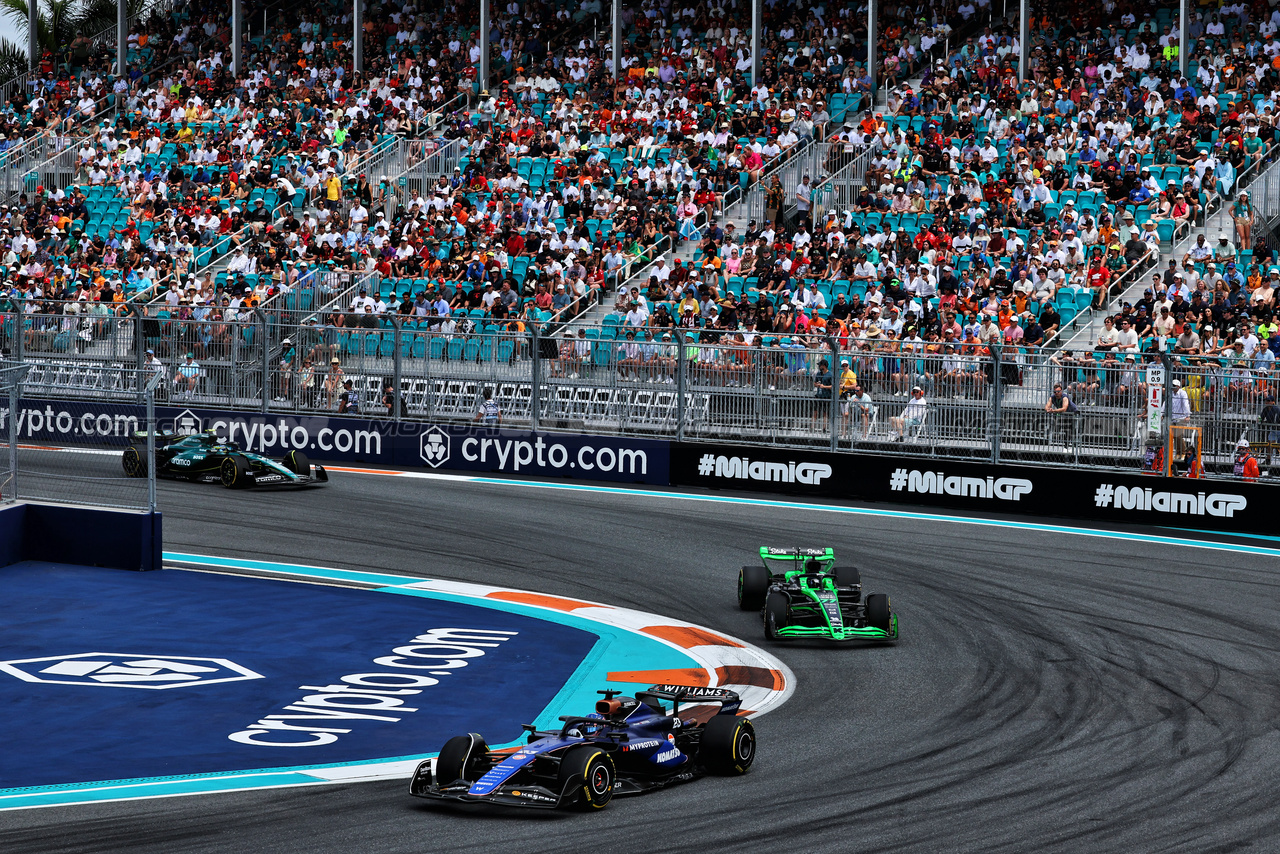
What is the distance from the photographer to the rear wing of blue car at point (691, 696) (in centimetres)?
1048

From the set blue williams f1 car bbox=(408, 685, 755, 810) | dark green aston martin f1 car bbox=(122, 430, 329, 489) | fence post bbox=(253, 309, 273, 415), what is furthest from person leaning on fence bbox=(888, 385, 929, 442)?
blue williams f1 car bbox=(408, 685, 755, 810)

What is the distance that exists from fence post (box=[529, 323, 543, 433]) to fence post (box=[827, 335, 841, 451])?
4435mm

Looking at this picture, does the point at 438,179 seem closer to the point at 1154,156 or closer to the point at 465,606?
the point at 1154,156

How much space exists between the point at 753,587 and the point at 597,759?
20.0 ft

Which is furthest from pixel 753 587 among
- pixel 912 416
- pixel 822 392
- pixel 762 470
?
pixel 762 470

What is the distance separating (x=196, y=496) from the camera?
21734 mm

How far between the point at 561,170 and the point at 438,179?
Answer: 2967mm

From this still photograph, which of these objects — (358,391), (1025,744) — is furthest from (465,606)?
(358,391)

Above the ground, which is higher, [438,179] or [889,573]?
[438,179]

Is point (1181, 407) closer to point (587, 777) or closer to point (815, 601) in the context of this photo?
point (815, 601)

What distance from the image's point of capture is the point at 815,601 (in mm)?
14211

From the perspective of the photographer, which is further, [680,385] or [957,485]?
[680,385]

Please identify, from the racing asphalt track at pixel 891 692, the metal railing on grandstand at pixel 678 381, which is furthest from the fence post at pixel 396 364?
the racing asphalt track at pixel 891 692

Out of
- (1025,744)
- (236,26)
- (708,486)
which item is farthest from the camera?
(236,26)
